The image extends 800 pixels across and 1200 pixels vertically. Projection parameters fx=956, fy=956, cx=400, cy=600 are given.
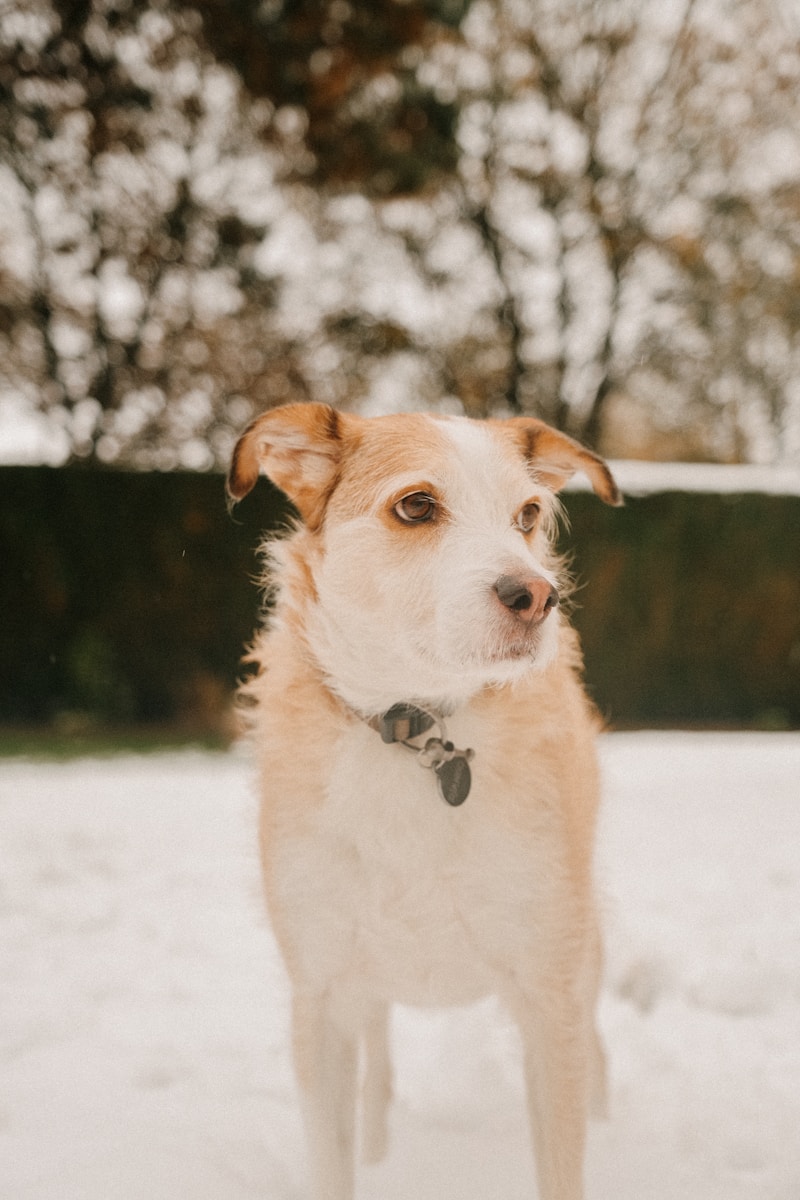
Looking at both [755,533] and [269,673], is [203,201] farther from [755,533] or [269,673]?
[269,673]

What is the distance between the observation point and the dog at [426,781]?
211cm

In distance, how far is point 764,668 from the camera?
11.8 m

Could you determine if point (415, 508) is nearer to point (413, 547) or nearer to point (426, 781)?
point (413, 547)

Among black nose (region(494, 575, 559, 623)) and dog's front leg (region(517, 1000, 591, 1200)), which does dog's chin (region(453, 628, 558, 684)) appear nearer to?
black nose (region(494, 575, 559, 623))

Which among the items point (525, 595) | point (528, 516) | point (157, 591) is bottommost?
A: point (157, 591)

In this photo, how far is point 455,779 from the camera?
218 centimetres

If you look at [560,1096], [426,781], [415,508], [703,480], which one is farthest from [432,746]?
[703,480]

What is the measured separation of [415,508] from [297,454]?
1.66 feet

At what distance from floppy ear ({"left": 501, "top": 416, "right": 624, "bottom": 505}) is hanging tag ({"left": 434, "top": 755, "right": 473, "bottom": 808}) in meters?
0.91

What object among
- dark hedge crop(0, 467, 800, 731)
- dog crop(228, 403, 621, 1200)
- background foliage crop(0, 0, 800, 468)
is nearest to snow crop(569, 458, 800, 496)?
dark hedge crop(0, 467, 800, 731)

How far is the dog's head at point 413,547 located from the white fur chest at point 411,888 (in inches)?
10.2

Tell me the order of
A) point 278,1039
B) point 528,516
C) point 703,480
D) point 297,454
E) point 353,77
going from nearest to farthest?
1. point 528,516
2. point 297,454
3. point 278,1039
4. point 703,480
5. point 353,77

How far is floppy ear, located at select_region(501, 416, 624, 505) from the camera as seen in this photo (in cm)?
268

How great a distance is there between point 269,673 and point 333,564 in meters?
0.46
